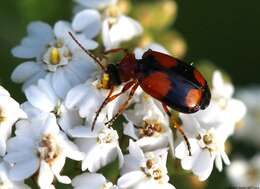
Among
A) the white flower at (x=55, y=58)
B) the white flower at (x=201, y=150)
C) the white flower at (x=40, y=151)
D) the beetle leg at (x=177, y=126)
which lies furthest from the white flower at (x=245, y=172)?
the white flower at (x=40, y=151)

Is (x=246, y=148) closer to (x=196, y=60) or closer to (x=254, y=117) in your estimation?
(x=254, y=117)

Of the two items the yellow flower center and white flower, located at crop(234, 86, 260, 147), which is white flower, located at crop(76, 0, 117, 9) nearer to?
the yellow flower center

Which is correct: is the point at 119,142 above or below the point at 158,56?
below

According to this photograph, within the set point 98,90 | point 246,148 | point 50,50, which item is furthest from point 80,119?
point 246,148

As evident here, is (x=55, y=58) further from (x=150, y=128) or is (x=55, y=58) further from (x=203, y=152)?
(x=203, y=152)

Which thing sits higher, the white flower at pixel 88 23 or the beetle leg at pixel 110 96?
the white flower at pixel 88 23

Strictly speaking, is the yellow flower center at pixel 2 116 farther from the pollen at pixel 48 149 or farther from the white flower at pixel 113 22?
the white flower at pixel 113 22
